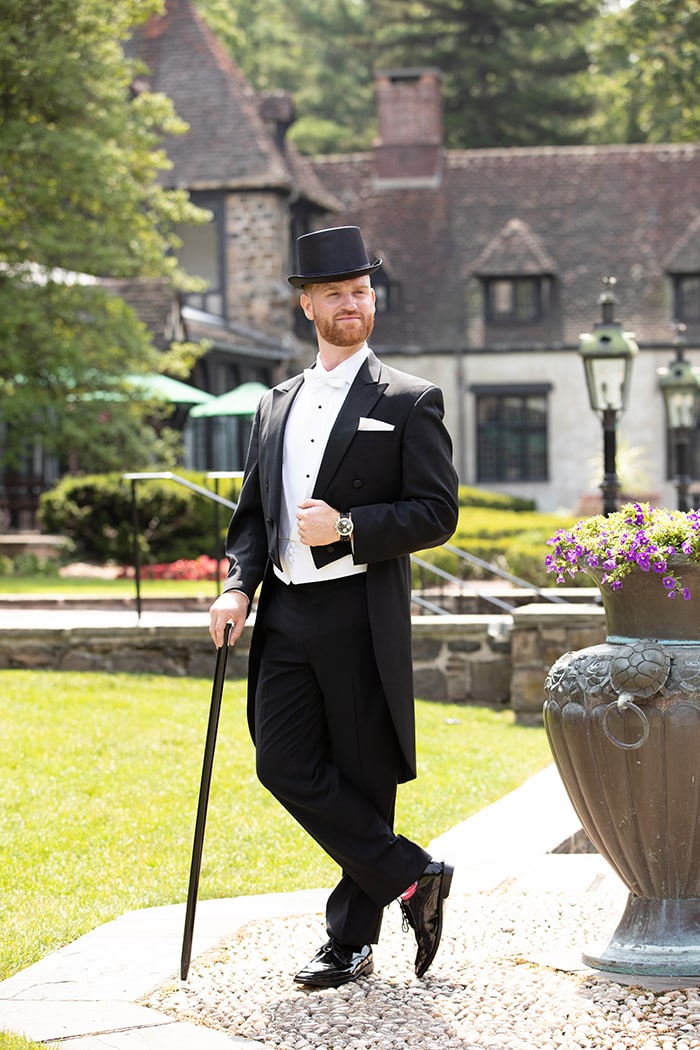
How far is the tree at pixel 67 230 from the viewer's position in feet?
62.6

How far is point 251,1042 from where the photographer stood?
3908 millimetres

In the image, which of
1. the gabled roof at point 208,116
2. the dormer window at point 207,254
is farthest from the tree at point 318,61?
the dormer window at point 207,254

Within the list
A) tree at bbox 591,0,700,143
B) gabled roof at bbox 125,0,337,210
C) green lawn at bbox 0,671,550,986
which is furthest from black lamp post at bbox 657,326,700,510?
tree at bbox 591,0,700,143

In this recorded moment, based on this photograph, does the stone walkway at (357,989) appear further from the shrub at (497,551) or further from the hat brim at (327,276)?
the shrub at (497,551)

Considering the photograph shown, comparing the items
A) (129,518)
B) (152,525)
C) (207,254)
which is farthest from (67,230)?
(207,254)

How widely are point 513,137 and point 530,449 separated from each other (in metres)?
12.5

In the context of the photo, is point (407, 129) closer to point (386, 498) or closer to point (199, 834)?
point (386, 498)

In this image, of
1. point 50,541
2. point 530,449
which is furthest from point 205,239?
point 50,541

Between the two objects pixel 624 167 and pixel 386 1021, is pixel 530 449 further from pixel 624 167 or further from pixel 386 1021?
pixel 386 1021

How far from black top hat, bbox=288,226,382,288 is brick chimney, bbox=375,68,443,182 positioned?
29.5 meters

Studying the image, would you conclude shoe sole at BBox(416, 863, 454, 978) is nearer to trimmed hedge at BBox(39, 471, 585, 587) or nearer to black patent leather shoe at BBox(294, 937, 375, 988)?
black patent leather shoe at BBox(294, 937, 375, 988)

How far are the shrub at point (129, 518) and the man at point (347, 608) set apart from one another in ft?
43.8

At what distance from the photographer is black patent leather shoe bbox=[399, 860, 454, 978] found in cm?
444

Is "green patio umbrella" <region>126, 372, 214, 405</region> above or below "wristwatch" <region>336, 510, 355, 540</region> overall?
above
